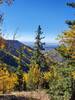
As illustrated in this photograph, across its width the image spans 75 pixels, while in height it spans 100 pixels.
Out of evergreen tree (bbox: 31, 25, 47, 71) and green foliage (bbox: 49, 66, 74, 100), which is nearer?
green foliage (bbox: 49, 66, 74, 100)

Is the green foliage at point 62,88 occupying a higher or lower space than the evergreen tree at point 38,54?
lower

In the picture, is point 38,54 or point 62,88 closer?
point 62,88

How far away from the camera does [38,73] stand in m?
85.8

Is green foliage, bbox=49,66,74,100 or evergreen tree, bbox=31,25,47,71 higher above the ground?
evergreen tree, bbox=31,25,47,71

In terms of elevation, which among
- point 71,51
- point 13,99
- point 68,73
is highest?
point 71,51

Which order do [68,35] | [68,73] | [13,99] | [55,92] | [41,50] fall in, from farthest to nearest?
[41,50] < [68,35] < [68,73] < [55,92] < [13,99]

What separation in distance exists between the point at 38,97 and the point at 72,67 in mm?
9904

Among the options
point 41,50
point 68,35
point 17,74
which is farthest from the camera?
point 17,74

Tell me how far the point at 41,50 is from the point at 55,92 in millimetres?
48755

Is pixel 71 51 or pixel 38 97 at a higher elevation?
pixel 71 51

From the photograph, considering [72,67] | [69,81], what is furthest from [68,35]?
[69,81]

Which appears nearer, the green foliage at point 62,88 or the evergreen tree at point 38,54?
the green foliage at point 62,88

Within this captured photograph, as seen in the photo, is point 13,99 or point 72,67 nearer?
point 13,99

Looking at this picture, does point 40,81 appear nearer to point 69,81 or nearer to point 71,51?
point 71,51
